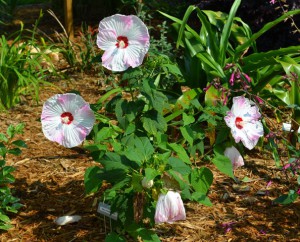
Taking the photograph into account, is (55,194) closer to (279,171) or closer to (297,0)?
(279,171)

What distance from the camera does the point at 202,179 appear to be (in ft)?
8.98

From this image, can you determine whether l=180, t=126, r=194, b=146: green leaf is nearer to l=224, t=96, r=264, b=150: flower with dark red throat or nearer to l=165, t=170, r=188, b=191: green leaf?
l=224, t=96, r=264, b=150: flower with dark red throat

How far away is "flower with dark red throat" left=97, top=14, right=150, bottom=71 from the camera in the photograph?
2.55 metres

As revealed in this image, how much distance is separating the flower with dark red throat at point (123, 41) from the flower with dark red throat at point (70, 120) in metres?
0.21

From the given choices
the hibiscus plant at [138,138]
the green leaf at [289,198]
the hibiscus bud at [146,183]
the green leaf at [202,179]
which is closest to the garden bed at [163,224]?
the green leaf at [289,198]

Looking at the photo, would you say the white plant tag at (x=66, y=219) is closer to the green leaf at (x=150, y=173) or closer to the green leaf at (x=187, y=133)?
the green leaf at (x=187, y=133)

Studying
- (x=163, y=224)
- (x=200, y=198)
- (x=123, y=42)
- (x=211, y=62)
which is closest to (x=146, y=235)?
(x=200, y=198)

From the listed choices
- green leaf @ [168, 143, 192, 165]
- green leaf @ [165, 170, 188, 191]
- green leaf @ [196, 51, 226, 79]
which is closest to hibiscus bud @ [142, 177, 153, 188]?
green leaf @ [165, 170, 188, 191]

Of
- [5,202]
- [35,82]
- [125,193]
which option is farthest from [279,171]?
[35,82]

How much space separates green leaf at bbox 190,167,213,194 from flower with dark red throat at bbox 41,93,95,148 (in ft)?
1.74

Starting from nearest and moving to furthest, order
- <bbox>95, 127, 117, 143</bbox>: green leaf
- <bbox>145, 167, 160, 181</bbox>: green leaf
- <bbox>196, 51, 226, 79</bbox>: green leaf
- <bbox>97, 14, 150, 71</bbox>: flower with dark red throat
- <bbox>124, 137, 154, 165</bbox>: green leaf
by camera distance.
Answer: <bbox>145, 167, 160, 181</bbox>: green leaf → <bbox>124, 137, 154, 165</bbox>: green leaf → <bbox>97, 14, 150, 71</bbox>: flower with dark red throat → <bbox>95, 127, 117, 143</bbox>: green leaf → <bbox>196, 51, 226, 79</bbox>: green leaf

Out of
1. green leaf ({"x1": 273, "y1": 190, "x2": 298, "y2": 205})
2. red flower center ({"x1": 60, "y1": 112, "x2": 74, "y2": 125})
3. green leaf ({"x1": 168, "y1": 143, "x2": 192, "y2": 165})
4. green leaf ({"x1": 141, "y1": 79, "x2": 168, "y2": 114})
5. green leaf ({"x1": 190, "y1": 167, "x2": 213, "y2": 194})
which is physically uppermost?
green leaf ({"x1": 141, "y1": 79, "x2": 168, "y2": 114})

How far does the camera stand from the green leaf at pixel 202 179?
8.94 ft

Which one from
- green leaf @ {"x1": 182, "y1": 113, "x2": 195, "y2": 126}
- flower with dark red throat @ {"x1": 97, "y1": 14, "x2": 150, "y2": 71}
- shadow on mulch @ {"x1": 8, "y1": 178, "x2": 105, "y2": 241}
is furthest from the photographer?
shadow on mulch @ {"x1": 8, "y1": 178, "x2": 105, "y2": 241}
